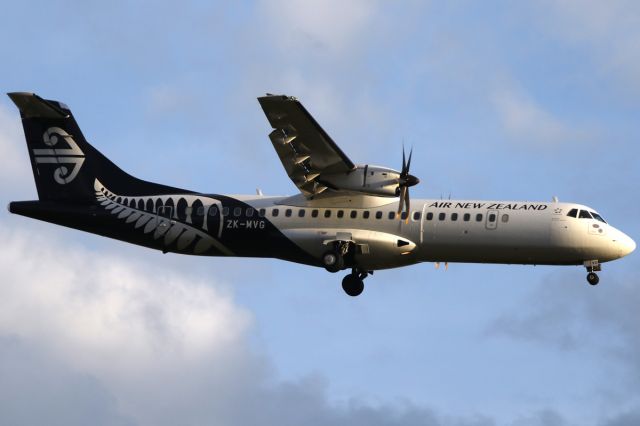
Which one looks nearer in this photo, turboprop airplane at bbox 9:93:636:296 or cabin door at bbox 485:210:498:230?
turboprop airplane at bbox 9:93:636:296

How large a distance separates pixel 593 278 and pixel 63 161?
1757 centimetres

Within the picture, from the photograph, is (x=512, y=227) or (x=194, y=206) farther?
(x=194, y=206)

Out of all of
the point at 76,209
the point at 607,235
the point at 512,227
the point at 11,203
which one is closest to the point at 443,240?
the point at 512,227

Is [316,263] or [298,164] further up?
[298,164]

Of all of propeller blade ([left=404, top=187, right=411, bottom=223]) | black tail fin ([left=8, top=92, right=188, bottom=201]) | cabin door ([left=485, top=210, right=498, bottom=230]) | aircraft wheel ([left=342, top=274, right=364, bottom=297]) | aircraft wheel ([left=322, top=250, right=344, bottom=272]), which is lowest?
aircraft wheel ([left=342, top=274, right=364, bottom=297])

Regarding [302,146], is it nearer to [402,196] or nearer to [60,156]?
[402,196]

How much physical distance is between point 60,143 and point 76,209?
7.97 feet

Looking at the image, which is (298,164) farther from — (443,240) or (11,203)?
(11,203)

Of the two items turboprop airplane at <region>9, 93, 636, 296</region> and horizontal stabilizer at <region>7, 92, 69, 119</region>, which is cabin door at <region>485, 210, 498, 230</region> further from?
horizontal stabilizer at <region>7, 92, 69, 119</region>

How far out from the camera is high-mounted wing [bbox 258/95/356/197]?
32656mm

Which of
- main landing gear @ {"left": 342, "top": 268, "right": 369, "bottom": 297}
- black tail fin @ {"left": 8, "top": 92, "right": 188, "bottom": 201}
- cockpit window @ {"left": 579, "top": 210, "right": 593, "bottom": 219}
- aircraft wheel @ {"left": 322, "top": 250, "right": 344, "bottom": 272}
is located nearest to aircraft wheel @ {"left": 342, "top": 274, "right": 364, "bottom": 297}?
main landing gear @ {"left": 342, "top": 268, "right": 369, "bottom": 297}

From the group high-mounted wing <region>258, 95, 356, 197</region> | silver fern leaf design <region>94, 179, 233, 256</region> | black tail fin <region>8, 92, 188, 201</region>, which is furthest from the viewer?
black tail fin <region>8, 92, 188, 201</region>

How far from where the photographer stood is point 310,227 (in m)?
35.8

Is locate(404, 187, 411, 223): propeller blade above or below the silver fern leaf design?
above
